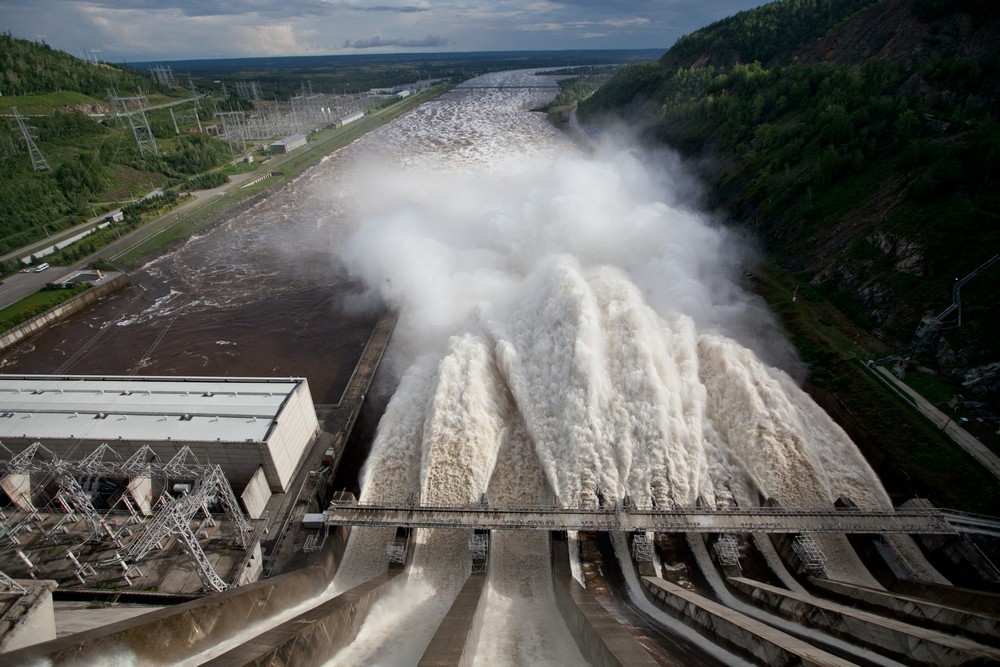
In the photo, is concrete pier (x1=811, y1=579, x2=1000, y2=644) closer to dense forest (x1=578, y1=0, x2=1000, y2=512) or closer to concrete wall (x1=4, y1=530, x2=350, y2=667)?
dense forest (x1=578, y1=0, x2=1000, y2=512)

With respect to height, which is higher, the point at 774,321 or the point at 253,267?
the point at 774,321

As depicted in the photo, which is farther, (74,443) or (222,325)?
(222,325)

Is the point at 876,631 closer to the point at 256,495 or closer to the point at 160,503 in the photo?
the point at 256,495

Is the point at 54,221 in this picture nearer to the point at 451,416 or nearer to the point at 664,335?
the point at 451,416

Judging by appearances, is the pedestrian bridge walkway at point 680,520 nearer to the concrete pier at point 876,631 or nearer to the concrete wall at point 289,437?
the concrete pier at point 876,631

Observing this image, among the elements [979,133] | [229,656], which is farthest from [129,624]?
[979,133]

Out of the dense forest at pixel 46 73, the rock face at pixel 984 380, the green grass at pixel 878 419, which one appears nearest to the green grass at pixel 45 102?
the dense forest at pixel 46 73

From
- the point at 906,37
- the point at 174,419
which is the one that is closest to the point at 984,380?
the point at 174,419
